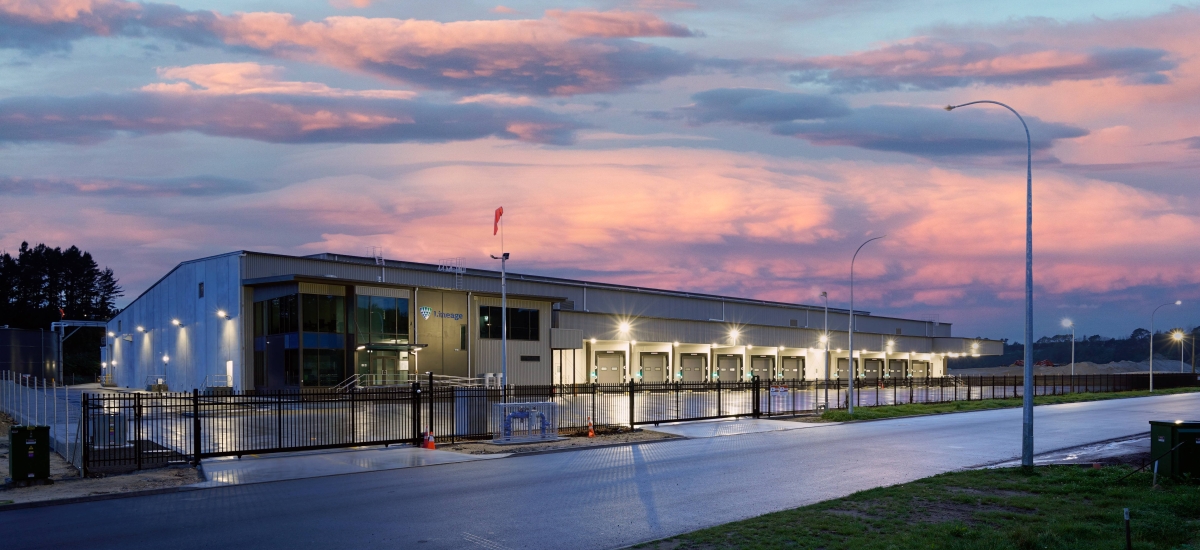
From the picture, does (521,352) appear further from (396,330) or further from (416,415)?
(416,415)

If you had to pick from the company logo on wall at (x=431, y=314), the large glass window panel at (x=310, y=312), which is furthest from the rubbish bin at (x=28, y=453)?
the company logo on wall at (x=431, y=314)

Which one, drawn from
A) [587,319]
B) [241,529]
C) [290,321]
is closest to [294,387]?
[290,321]

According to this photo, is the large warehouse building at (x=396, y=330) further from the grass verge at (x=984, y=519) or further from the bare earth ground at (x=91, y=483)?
the bare earth ground at (x=91, y=483)

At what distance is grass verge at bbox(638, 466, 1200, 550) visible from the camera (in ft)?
38.6

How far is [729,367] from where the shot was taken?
94.8m

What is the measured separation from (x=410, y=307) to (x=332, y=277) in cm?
631

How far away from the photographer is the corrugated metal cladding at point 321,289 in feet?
196

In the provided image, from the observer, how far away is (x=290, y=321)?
60.2 m

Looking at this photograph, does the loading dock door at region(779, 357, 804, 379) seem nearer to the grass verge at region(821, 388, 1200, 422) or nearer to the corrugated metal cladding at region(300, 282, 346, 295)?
the grass verge at region(821, 388, 1200, 422)

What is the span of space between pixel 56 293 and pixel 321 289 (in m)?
114

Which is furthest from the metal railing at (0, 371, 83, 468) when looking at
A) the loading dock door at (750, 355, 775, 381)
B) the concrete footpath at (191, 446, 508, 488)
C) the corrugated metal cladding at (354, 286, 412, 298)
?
the loading dock door at (750, 355, 775, 381)

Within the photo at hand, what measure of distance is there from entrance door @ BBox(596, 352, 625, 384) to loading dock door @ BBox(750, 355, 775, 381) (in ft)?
60.8

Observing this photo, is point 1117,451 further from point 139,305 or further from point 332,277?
point 139,305

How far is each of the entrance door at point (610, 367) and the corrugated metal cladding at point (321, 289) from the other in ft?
90.3
